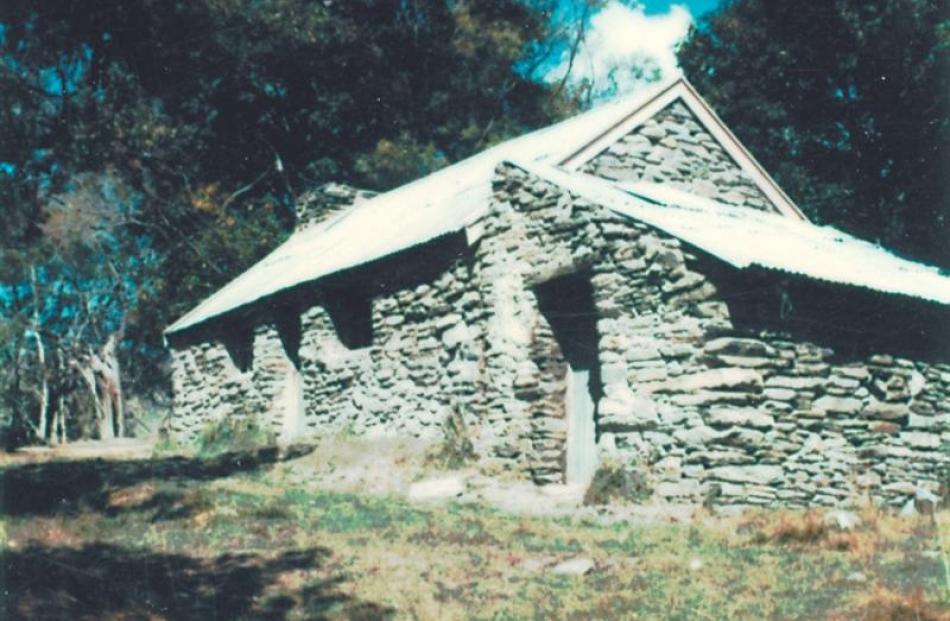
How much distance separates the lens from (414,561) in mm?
7086

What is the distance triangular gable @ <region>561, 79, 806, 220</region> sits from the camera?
15172 millimetres

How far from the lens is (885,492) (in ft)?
34.9

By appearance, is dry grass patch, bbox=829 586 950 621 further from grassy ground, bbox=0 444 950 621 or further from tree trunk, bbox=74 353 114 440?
tree trunk, bbox=74 353 114 440

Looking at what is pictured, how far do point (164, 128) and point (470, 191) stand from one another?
46.8 ft

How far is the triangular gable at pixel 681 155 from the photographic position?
15.2 meters

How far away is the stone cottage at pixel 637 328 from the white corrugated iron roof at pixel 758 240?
2.6 inches

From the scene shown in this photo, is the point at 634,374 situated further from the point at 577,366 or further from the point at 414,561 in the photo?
the point at 414,561

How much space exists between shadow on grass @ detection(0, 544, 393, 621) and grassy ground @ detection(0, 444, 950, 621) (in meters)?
0.02

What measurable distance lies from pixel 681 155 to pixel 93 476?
1092cm

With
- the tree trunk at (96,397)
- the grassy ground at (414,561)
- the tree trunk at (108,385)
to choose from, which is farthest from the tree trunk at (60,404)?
the grassy ground at (414,561)

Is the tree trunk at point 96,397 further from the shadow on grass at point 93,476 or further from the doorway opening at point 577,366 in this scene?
the doorway opening at point 577,366

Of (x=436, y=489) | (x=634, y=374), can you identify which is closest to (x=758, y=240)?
(x=634, y=374)

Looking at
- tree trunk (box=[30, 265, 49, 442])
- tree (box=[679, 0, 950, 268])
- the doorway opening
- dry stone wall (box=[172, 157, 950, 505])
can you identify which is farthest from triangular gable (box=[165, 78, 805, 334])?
tree trunk (box=[30, 265, 49, 442])

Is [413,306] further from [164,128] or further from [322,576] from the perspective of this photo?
[164,128]
